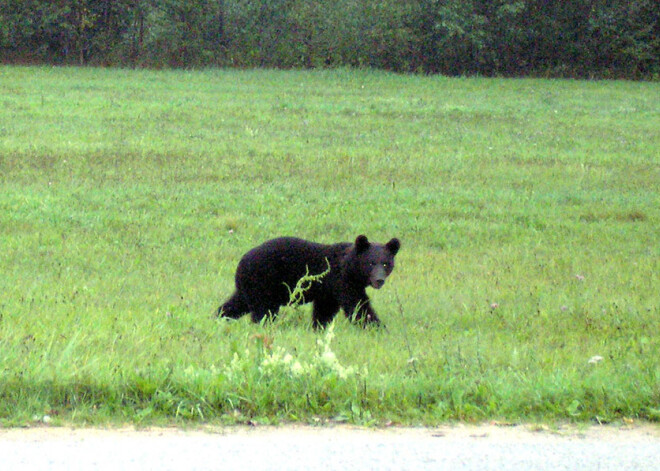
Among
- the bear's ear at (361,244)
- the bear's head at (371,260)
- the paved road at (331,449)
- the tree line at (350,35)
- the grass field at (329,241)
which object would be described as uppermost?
the tree line at (350,35)

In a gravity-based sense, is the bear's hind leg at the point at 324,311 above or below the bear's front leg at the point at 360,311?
below

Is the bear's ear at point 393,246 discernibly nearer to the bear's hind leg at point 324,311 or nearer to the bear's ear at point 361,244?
the bear's ear at point 361,244

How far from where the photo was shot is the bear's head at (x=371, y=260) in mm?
7691

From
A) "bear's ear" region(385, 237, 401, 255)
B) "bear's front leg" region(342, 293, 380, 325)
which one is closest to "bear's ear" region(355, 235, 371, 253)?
"bear's ear" region(385, 237, 401, 255)

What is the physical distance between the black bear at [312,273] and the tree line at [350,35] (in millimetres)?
35428

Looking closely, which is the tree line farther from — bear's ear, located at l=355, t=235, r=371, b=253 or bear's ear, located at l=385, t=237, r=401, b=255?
bear's ear, located at l=355, t=235, r=371, b=253

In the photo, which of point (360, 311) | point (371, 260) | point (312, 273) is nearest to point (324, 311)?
point (312, 273)

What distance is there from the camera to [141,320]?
7.29 m

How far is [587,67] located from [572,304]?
39302 millimetres

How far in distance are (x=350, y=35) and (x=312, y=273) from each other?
36.8 metres

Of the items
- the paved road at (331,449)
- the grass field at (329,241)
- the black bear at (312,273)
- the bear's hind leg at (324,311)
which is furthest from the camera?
the bear's hind leg at (324,311)

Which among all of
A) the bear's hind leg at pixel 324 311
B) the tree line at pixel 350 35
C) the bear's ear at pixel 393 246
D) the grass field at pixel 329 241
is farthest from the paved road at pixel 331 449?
the tree line at pixel 350 35

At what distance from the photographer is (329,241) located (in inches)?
468

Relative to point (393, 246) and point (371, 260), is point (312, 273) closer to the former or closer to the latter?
point (371, 260)
